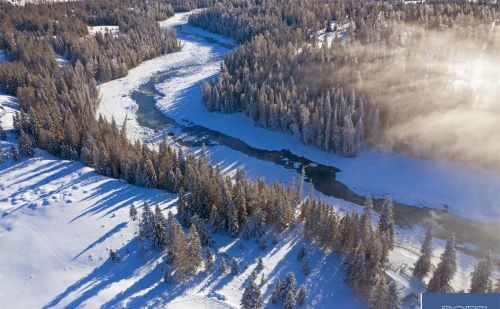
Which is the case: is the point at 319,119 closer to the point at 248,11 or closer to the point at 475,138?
the point at 475,138

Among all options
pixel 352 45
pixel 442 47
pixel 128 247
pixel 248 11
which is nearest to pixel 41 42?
pixel 248 11

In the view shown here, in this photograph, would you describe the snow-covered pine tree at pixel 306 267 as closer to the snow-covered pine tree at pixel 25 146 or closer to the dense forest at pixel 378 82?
the dense forest at pixel 378 82

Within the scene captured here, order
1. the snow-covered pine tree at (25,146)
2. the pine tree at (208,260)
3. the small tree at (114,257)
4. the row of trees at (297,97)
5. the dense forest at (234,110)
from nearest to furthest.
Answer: the dense forest at (234,110)
the pine tree at (208,260)
the small tree at (114,257)
the snow-covered pine tree at (25,146)
the row of trees at (297,97)

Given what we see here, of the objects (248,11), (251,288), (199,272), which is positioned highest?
(248,11)

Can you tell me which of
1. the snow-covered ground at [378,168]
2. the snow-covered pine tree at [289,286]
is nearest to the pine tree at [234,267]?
the snow-covered pine tree at [289,286]

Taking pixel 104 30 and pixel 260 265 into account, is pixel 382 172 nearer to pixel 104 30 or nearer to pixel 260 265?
pixel 260 265

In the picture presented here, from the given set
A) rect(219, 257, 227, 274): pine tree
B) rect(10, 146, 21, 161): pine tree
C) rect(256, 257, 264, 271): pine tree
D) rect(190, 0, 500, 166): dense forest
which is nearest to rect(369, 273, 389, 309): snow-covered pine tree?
rect(256, 257, 264, 271): pine tree

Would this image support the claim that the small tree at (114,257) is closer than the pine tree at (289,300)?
No
